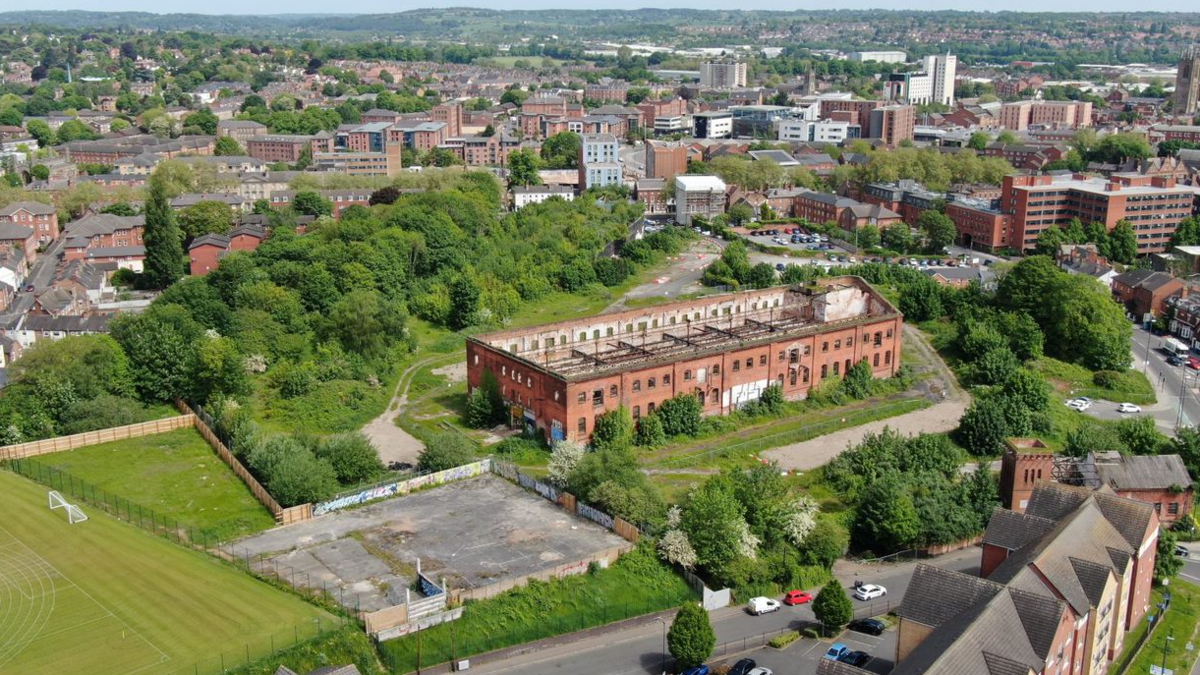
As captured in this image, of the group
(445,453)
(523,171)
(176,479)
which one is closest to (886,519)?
(445,453)

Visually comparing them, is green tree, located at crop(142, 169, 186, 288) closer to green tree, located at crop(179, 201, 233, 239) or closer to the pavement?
green tree, located at crop(179, 201, 233, 239)

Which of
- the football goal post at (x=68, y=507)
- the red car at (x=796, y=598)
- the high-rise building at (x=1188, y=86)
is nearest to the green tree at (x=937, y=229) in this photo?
the red car at (x=796, y=598)

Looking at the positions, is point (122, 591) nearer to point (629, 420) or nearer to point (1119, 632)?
point (629, 420)

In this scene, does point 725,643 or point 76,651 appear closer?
point 76,651

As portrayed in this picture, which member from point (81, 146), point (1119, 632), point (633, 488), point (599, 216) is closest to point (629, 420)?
point (633, 488)

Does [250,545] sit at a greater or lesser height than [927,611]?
lesser

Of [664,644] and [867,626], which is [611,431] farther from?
[867,626]
